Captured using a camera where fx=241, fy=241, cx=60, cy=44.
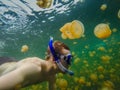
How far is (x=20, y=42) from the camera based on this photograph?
447 inches

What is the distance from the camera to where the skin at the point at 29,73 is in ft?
9.97

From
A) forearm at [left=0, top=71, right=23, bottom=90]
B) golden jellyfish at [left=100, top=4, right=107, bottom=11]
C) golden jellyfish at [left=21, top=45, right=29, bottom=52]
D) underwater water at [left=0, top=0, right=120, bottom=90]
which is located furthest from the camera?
golden jellyfish at [left=21, top=45, right=29, bottom=52]

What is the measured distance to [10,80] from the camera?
304 cm

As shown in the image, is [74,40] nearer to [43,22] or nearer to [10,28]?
[43,22]

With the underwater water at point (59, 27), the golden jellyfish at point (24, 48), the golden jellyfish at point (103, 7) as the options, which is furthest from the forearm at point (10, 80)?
the golden jellyfish at point (24, 48)

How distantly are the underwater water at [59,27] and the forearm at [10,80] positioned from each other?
5.59 m

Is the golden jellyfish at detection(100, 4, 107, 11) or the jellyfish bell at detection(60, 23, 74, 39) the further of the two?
the golden jellyfish at detection(100, 4, 107, 11)

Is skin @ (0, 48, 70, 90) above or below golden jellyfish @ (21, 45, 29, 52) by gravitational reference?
above

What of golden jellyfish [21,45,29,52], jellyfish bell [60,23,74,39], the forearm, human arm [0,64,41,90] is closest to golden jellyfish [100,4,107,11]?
jellyfish bell [60,23,74,39]

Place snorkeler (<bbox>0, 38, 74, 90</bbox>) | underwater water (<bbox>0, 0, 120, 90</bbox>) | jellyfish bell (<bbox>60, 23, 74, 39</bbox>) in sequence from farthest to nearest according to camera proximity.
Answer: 1. underwater water (<bbox>0, 0, 120, 90</bbox>)
2. jellyfish bell (<bbox>60, 23, 74, 39</bbox>)
3. snorkeler (<bbox>0, 38, 74, 90</bbox>)

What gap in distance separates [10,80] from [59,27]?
743cm

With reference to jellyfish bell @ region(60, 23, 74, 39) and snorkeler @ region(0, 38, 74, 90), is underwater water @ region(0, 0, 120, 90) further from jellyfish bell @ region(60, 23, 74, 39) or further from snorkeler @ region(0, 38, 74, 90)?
snorkeler @ region(0, 38, 74, 90)

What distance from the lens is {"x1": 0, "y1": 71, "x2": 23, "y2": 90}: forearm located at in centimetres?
295

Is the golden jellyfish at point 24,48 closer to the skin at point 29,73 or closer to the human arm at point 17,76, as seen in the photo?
the skin at point 29,73
